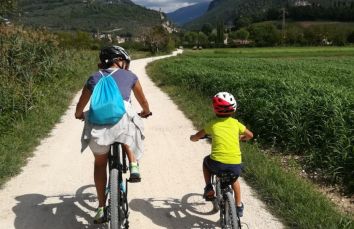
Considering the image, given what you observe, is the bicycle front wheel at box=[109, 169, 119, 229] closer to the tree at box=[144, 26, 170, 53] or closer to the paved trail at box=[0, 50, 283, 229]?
the paved trail at box=[0, 50, 283, 229]

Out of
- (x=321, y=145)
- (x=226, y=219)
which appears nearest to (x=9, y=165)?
(x=226, y=219)

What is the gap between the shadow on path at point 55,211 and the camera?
4867 mm

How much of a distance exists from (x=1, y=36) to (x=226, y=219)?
11669mm

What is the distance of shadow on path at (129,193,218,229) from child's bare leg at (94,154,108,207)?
773 millimetres

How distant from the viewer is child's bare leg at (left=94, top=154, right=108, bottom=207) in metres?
4.25

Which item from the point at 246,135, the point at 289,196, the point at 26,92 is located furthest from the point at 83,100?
the point at 26,92

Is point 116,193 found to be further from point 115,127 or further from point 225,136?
point 225,136

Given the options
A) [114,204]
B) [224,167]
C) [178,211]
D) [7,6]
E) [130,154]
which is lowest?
[178,211]

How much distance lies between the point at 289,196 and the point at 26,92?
8075 millimetres

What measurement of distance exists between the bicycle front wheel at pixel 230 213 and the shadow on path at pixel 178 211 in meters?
0.70

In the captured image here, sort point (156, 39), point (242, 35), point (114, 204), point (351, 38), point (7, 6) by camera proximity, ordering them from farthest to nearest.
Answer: point (242, 35) → point (351, 38) → point (156, 39) → point (7, 6) → point (114, 204)

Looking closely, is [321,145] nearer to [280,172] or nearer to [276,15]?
[280,172]

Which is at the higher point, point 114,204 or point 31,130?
point 114,204

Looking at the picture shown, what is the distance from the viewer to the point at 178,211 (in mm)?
5277
